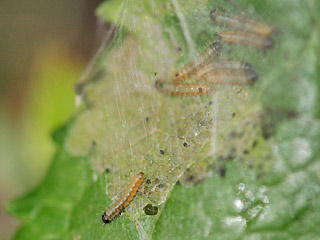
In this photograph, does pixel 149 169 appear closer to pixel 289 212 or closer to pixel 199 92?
pixel 199 92

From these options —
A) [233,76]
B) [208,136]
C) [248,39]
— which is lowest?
[208,136]

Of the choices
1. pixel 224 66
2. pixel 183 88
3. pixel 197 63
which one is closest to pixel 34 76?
pixel 183 88

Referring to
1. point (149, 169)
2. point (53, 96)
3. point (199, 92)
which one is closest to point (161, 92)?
point (199, 92)

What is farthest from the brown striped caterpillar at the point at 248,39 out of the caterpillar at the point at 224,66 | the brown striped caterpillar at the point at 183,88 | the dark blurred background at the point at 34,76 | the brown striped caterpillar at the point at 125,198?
the dark blurred background at the point at 34,76

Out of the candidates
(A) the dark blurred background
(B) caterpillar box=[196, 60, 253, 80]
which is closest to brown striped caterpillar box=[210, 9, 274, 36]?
(B) caterpillar box=[196, 60, 253, 80]

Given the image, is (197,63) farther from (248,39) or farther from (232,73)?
(248,39)

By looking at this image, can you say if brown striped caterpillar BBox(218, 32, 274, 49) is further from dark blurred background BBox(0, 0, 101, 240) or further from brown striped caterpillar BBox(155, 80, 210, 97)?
dark blurred background BBox(0, 0, 101, 240)
